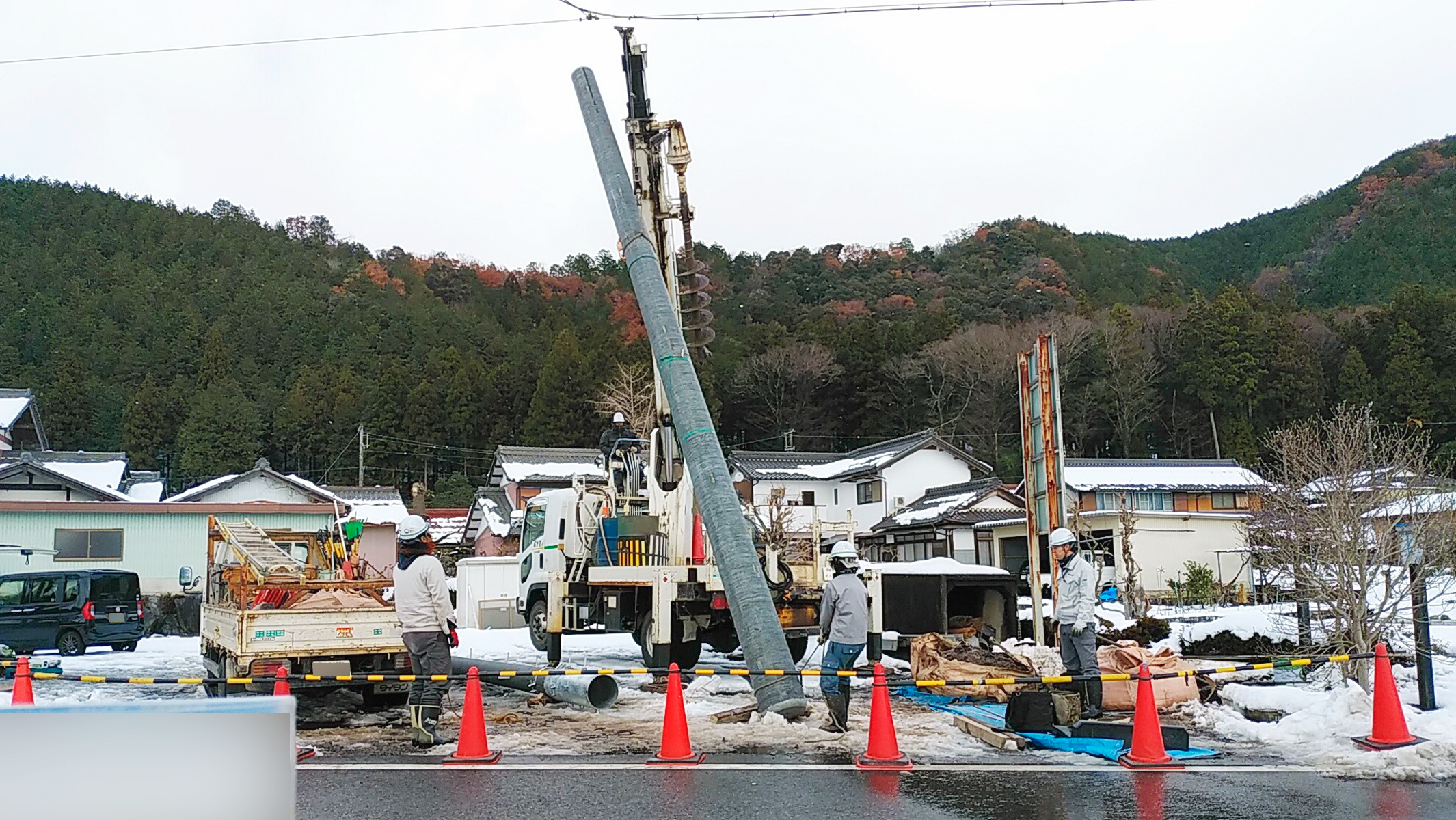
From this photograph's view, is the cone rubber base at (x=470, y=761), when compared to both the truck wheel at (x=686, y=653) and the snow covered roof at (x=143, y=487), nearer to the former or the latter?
the truck wheel at (x=686, y=653)

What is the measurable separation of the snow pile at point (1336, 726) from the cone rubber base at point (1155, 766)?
3.31 ft

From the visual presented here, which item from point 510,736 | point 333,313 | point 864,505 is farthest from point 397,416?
point 510,736

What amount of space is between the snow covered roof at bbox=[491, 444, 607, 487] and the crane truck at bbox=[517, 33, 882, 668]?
112ft

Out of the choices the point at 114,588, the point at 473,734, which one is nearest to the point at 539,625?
the point at 473,734

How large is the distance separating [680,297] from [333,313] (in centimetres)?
6988

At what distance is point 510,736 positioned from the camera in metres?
10.4

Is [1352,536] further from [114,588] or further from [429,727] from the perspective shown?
[114,588]

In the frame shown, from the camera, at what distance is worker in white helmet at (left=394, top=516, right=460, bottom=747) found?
32.5 ft

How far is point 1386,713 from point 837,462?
47.8 metres

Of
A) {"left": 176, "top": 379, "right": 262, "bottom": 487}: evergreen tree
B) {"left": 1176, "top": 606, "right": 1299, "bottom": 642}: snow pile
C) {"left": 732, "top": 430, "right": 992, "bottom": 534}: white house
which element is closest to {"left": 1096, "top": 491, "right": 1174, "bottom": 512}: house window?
{"left": 732, "top": 430, "right": 992, "bottom": 534}: white house

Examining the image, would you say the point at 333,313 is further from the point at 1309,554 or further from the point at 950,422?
the point at 1309,554

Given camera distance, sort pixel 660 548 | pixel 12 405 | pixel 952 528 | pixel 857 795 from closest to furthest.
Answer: pixel 857 795
pixel 660 548
pixel 952 528
pixel 12 405

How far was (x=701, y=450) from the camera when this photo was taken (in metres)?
12.5

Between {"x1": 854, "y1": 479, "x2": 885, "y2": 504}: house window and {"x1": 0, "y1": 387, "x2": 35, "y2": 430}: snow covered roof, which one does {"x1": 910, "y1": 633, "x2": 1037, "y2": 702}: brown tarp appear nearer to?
{"x1": 854, "y1": 479, "x2": 885, "y2": 504}: house window
